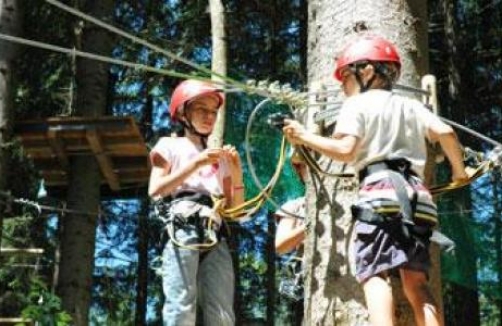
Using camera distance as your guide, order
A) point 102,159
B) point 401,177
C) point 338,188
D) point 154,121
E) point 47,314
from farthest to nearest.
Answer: point 154,121, point 102,159, point 47,314, point 338,188, point 401,177

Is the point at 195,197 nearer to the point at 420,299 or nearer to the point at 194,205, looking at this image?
the point at 194,205

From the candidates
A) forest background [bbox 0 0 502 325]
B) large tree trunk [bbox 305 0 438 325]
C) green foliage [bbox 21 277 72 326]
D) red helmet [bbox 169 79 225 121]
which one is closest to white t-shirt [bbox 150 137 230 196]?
red helmet [bbox 169 79 225 121]

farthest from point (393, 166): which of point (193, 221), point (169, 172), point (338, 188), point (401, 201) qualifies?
point (169, 172)

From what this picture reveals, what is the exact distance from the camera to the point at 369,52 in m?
2.39

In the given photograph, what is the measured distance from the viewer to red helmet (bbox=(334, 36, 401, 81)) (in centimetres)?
240

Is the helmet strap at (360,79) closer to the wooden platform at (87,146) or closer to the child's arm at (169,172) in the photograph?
the child's arm at (169,172)

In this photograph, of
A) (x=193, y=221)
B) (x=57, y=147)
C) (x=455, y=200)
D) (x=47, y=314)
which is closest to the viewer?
(x=193, y=221)

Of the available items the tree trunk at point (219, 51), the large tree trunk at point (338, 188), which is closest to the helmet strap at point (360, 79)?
the large tree trunk at point (338, 188)

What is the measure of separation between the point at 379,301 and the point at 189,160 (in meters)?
1.10

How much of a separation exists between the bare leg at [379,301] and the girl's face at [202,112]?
1189 millimetres

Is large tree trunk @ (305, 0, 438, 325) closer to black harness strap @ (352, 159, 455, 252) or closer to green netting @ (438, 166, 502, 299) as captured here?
black harness strap @ (352, 159, 455, 252)

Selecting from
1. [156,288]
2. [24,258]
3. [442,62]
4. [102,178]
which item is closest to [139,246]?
[156,288]

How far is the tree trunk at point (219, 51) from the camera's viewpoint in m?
5.71

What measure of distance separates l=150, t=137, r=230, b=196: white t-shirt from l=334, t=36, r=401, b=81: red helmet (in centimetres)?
80
